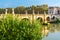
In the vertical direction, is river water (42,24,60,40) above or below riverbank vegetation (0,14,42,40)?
below

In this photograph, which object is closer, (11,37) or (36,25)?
(11,37)

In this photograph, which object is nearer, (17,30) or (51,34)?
(17,30)

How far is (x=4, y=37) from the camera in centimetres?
596

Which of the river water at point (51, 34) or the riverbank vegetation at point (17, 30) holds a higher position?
the riverbank vegetation at point (17, 30)

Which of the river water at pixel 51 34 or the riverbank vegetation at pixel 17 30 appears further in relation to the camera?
the river water at pixel 51 34

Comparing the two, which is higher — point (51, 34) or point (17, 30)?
point (17, 30)

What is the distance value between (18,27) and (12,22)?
0.76 feet

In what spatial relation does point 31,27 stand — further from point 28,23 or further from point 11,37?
point 11,37

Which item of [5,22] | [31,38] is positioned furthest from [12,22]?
[31,38]

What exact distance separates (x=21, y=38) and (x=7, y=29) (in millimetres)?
454

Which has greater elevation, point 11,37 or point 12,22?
point 12,22

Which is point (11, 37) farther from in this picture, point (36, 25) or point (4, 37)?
point (36, 25)

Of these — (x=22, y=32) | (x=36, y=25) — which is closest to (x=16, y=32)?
(x=22, y=32)

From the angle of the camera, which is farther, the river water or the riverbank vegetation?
the river water
